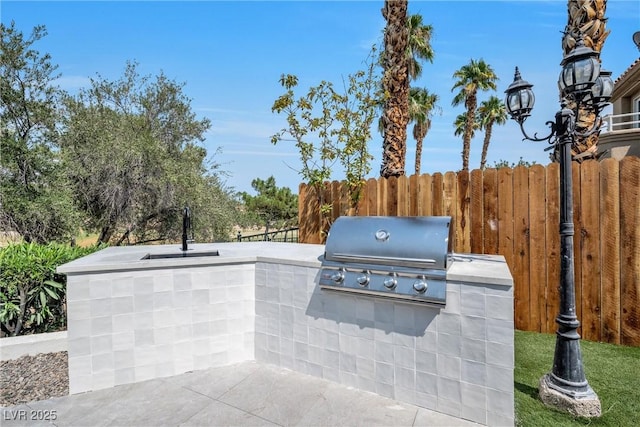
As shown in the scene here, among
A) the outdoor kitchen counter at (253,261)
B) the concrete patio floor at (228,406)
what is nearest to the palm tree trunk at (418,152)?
the outdoor kitchen counter at (253,261)

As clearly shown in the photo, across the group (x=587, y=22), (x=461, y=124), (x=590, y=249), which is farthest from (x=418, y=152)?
(x=590, y=249)

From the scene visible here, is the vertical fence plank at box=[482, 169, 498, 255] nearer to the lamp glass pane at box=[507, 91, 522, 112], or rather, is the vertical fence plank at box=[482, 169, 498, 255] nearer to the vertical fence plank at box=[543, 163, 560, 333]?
the vertical fence plank at box=[543, 163, 560, 333]

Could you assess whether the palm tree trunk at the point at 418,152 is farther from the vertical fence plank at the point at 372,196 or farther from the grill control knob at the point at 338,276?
the grill control knob at the point at 338,276

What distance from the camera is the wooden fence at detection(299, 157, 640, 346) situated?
3.90m

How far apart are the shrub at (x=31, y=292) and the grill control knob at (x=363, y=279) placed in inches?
143

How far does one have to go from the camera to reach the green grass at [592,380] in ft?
8.63

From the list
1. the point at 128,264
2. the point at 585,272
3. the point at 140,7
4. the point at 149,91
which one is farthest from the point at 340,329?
the point at 149,91

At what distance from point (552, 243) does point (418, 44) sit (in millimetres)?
11699

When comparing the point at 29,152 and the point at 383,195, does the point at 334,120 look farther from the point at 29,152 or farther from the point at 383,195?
the point at 29,152

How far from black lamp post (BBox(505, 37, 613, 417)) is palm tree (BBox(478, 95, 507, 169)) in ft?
69.7

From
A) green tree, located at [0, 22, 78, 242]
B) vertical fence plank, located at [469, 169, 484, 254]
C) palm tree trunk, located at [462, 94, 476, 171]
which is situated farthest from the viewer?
palm tree trunk, located at [462, 94, 476, 171]

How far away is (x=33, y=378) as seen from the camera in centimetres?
329

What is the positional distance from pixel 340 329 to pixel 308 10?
263 inches

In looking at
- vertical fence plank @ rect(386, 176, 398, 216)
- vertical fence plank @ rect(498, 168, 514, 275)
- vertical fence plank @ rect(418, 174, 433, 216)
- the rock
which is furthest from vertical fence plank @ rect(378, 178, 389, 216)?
the rock
